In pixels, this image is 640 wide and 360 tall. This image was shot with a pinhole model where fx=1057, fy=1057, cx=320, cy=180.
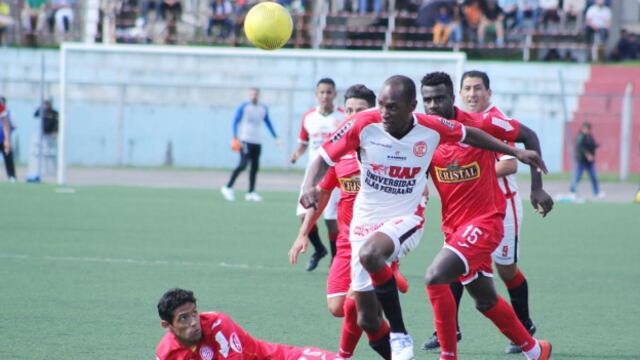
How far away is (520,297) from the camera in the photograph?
833 cm

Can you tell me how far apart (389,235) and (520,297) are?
2.19m

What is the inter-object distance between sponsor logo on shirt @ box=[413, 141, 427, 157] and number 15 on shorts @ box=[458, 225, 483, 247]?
29.0 inches

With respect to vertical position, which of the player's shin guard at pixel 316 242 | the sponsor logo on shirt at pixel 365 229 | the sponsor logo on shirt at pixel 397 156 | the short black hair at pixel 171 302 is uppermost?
the sponsor logo on shirt at pixel 397 156

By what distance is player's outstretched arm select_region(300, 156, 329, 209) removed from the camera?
599 centimetres

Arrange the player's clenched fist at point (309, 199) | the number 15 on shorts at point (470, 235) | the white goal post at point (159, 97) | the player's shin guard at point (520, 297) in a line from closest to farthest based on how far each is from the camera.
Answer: the player's clenched fist at point (309, 199) → the number 15 on shorts at point (470, 235) → the player's shin guard at point (520, 297) → the white goal post at point (159, 97)

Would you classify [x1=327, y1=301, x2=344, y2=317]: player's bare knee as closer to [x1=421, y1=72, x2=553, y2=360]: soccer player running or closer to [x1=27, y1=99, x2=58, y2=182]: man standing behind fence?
[x1=421, y1=72, x2=553, y2=360]: soccer player running

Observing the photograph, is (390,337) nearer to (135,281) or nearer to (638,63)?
(135,281)

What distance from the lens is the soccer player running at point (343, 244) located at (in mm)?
7125

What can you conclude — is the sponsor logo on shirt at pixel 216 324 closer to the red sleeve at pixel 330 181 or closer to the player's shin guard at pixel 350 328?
the player's shin guard at pixel 350 328

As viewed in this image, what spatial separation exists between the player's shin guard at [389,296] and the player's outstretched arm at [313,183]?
71 cm

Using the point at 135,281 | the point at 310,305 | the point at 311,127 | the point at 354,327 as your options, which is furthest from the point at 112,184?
the point at 354,327

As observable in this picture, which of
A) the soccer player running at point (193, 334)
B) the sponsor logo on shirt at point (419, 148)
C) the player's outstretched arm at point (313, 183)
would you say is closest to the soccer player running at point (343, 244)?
the player's outstretched arm at point (313, 183)

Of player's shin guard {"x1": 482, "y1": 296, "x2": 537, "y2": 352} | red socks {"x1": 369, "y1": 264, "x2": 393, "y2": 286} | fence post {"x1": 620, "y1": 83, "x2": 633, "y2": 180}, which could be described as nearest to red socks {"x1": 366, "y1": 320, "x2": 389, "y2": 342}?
red socks {"x1": 369, "y1": 264, "x2": 393, "y2": 286}

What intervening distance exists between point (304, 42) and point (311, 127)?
18323mm
